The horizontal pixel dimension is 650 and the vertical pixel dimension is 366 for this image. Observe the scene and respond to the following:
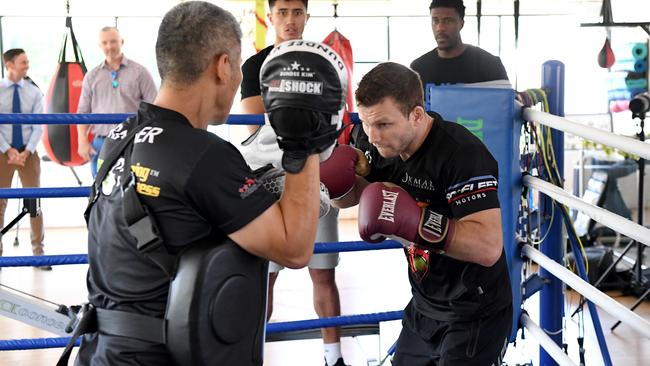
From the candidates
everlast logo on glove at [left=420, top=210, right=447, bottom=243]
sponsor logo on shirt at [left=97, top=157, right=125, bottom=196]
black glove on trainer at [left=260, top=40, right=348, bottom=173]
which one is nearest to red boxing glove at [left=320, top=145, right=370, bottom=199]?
everlast logo on glove at [left=420, top=210, right=447, bottom=243]

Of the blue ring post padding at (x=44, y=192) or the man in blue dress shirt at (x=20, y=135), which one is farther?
the man in blue dress shirt at (x=20, y=135)

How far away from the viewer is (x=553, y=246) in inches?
100.0

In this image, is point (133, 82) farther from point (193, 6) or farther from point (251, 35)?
point (193, 6)

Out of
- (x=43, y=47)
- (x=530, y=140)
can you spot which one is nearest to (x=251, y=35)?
(x=43, y=47)

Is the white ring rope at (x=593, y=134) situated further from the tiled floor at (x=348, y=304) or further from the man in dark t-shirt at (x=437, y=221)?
the tiled floor at (x=348, y=304)

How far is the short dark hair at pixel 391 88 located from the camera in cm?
186

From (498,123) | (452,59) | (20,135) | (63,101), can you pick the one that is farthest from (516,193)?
(63,101)

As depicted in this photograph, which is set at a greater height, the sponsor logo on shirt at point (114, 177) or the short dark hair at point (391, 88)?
the short dark hair at point (391, 88)

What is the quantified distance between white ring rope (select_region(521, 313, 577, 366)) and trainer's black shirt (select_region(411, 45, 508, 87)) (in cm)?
125

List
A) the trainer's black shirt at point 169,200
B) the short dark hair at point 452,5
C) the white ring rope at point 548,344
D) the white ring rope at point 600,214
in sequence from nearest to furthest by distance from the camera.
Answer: the trainer's black shirt at point 169,200 → the white ring rope at point 600,214 → the white ring rope at point 548,344 → the short dark hair at point 452,5

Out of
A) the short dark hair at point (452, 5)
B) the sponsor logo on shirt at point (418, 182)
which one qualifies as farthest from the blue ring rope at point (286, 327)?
the short dark hair at point (452, 5)

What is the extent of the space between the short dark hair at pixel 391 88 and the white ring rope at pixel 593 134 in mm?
435

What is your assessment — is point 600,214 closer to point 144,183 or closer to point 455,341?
point 455,341

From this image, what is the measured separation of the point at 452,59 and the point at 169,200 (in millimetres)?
2406
